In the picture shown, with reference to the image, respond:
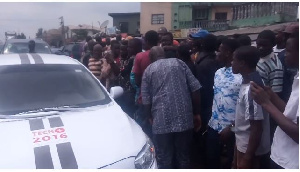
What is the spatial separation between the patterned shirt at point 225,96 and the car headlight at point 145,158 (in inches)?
35.6

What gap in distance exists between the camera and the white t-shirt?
2126 millimetres

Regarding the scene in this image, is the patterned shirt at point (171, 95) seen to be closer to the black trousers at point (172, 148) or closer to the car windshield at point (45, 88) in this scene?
the black trousers at point (172, 148)

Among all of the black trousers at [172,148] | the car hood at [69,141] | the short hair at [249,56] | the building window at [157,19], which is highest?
the building window at [157,19]

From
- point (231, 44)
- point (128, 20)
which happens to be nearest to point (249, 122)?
point (231, 44)

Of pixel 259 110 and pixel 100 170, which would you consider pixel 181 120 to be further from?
pixel 100 170

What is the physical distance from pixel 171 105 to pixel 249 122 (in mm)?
1025

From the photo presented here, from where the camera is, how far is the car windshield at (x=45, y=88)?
3529 mm

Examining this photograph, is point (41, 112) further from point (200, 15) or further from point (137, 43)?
point (200, 15)

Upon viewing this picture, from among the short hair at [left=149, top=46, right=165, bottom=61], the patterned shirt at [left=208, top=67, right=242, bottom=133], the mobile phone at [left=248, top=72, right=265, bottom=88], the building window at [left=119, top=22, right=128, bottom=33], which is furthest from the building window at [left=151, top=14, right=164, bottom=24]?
the mobile phone at [left=248, top=72, right=265, bottom=88]

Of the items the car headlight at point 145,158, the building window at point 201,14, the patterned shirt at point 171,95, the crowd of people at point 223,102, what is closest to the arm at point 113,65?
the crowd of people at point 223,102

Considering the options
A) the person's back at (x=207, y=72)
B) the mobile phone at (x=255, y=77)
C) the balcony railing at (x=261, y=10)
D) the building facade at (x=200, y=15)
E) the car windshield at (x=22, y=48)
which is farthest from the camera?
the building facade at (x=200, y=15)

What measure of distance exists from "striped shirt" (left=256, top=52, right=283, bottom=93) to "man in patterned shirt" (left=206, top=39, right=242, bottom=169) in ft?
1.26

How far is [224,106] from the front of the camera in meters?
3.62

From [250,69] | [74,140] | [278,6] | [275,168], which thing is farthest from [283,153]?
[278,6]
